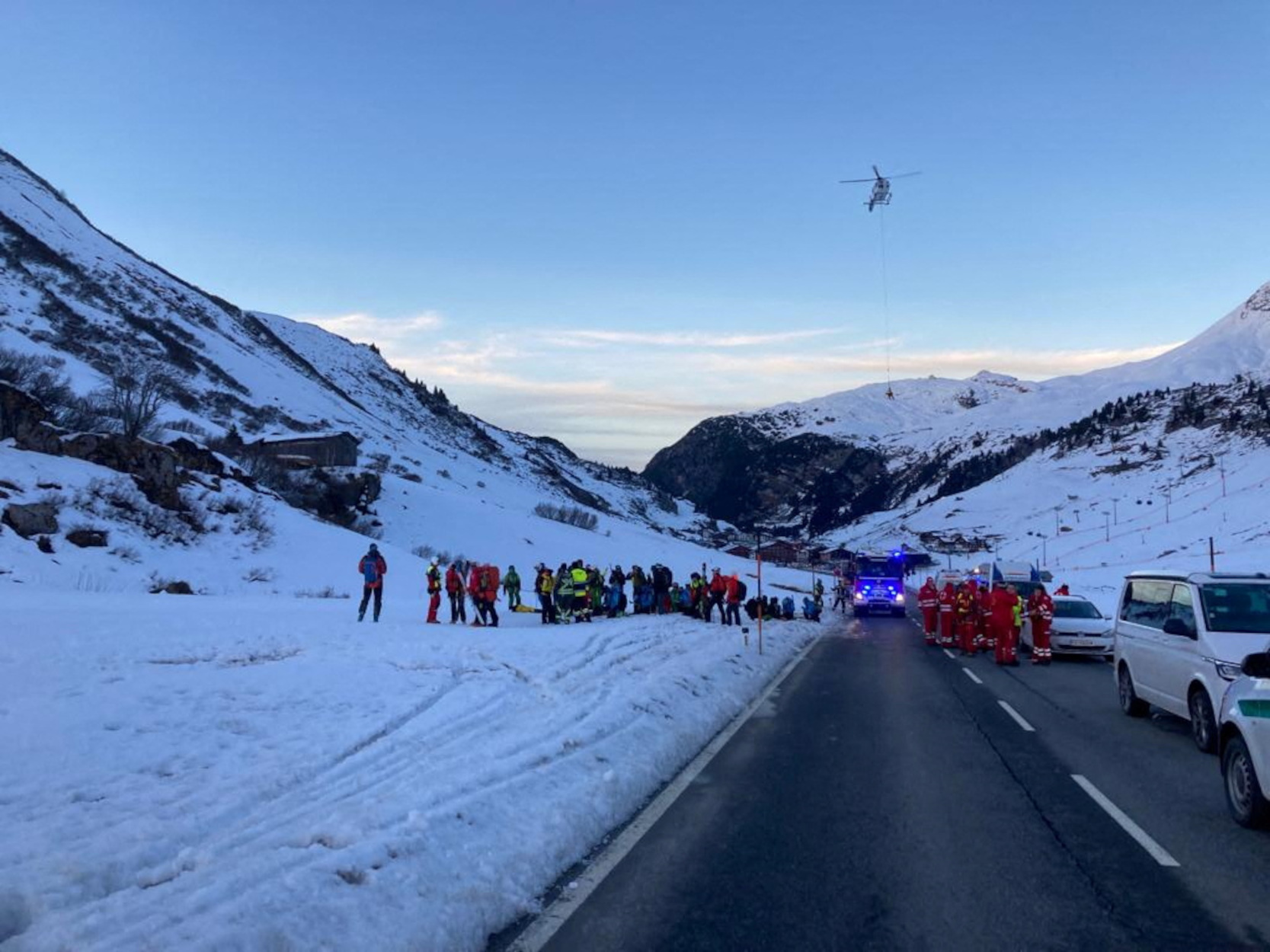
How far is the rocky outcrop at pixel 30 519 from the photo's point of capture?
2186 cm

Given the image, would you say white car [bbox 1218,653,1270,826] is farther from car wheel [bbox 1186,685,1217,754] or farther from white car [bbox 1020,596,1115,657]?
white car [bbox 1020,596,1115,657]

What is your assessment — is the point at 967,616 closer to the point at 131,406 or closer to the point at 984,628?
the point at 984,628

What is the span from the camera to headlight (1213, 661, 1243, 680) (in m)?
9.22

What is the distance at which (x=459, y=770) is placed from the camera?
26.7 feet

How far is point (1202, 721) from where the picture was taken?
10.0 meters

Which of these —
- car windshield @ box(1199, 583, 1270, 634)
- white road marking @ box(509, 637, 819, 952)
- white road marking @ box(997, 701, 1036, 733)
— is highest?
car windshield @ box(1199, 583, 1270, 634)

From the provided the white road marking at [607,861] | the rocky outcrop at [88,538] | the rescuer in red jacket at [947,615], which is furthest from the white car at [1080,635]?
the rocky outcrop at [88,538]

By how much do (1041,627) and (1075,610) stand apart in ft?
8.07

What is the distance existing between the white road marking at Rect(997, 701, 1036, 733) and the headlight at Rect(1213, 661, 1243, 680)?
2.44 metres

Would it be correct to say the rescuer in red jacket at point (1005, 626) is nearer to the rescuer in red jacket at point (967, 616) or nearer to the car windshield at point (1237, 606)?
the rescuer in red jacket at point (967, 616)

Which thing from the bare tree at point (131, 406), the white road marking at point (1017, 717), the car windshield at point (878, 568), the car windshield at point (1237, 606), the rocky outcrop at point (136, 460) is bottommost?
the white road marking at point (1017, 717)

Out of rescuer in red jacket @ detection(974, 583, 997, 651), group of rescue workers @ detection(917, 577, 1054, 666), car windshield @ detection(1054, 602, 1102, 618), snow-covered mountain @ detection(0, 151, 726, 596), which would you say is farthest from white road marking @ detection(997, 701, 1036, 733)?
snow-covered mountain @ detection(0, 151, 726, 596)

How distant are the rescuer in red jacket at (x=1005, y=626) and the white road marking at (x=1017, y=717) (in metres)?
Result: 5.79

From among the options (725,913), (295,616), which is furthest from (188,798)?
(295,616)
